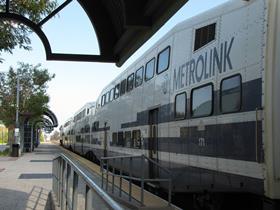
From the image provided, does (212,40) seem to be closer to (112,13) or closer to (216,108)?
(216,108)

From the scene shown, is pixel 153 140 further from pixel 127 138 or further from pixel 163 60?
pixel 127 138

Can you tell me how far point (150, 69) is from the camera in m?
15.4

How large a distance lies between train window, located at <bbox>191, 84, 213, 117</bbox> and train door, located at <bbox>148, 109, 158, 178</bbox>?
328cm

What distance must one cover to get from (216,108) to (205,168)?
110 centimetres

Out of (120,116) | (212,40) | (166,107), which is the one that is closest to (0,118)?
(120,116)

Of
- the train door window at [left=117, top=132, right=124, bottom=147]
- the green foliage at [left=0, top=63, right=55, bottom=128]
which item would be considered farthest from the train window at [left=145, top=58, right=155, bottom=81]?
the green foliage at [left=0, top=63, right=55, bottom=128]

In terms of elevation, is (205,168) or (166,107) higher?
(166,107)

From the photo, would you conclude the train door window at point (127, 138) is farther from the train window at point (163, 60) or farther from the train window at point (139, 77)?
the train window at point (163, 60)

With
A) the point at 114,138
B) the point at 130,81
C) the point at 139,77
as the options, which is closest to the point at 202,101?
the point at 139,77

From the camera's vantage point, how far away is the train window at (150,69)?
15.0 meters

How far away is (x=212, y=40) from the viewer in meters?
10.1

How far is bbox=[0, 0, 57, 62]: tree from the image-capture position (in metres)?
7.80

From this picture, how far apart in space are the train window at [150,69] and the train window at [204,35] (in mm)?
3829

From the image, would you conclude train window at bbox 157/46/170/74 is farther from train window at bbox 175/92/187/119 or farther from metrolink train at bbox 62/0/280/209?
train window at bbox 175/92/187/119
